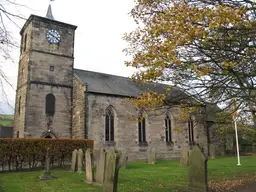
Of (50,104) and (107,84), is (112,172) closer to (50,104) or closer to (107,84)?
(50,104)

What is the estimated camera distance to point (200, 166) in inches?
314

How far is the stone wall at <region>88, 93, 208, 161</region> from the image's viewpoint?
20828 millimetres

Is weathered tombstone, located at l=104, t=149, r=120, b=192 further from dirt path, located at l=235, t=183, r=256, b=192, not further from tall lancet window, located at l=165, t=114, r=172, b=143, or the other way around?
tall lancet window, located at l=165, t=114, r=172, b=143

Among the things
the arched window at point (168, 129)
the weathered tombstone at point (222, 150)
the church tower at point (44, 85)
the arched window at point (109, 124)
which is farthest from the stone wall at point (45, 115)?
the weathered tombstone at point (222, 150)

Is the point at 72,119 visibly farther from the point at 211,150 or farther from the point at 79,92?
the point at 211,150

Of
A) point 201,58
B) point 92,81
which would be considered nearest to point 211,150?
point 92,81

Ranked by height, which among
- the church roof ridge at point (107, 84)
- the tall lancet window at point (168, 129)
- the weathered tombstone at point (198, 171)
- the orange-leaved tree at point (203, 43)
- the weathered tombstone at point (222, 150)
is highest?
the church roof ridge at point (107, 84)

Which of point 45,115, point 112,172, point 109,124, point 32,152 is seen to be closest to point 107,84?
point 109,124

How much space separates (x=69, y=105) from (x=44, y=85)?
2.91 metres

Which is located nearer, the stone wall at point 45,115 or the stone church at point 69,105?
the stone wall at point 45,115

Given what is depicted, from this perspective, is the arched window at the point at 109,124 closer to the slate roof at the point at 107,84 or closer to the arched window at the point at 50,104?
the slate roof at the point at 107,84

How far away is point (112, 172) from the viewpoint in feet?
24.7

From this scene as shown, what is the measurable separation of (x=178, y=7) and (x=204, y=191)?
5.61 metres

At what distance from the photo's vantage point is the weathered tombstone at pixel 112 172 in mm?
7395
